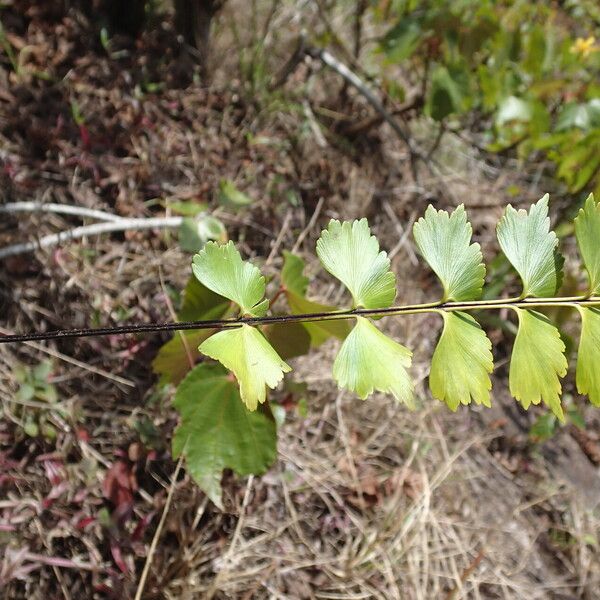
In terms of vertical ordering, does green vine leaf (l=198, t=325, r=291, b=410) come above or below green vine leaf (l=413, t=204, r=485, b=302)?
below

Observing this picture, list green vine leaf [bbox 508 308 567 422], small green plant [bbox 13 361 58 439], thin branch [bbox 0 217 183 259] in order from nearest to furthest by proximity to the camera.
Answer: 1. green vine leaf [bbox 508 308 567 422]
2. small green plant [bbox 13 361 58 439]
3. thin branch [bbox 0 217 183 259]

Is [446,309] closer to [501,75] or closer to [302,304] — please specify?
[302,304]

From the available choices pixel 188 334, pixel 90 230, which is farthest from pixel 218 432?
pixel 90 230

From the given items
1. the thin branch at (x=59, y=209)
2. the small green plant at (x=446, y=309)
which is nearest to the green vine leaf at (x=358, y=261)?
the small green plant at (x=446, y=309)

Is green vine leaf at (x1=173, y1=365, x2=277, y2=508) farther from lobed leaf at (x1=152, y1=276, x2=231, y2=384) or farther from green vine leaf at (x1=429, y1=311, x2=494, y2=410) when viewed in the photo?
green vine leaf at (x1=429, y1=311, x2=494, y2=410)

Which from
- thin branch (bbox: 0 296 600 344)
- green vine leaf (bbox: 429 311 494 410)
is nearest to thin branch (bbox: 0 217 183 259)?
thin branch (bbox: 0 296 600 344)

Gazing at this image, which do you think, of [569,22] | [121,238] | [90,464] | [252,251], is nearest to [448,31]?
[252,251]
